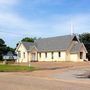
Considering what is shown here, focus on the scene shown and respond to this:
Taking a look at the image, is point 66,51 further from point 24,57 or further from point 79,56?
point 24,57

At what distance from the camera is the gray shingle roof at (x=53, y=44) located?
64000 millimetres

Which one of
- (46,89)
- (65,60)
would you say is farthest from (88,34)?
(46,89)

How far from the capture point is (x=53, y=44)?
67.3 m

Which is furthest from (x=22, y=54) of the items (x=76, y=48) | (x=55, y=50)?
(x=76, y=48)

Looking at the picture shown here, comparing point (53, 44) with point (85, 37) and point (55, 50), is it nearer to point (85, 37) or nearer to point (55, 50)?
point (55, 50)

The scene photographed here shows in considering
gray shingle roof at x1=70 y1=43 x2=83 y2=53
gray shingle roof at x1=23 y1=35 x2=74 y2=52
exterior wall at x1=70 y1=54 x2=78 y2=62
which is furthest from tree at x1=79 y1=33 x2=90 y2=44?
exterior wall at x1=70 y1=54 x2=78 y2=62

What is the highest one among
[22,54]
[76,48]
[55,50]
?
[76,48]

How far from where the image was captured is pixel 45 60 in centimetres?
6775

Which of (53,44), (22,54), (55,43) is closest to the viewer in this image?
(55,43)

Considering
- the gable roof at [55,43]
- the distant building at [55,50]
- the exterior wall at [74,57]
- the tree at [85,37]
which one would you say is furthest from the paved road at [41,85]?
the tree at [85,37]

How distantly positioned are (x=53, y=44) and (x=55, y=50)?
2.97 metres

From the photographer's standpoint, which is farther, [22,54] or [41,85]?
[22,54]

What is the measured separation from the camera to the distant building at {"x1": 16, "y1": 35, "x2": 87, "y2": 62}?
2474 inches

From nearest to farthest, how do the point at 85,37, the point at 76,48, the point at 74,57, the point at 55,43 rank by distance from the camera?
the point at 76,48 < the point at 74,57 < the point at 55,43 < the point at 85,37
